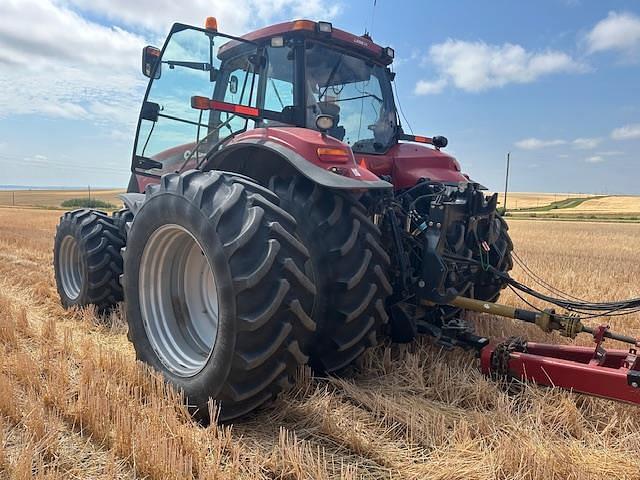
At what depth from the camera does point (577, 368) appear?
2.68m

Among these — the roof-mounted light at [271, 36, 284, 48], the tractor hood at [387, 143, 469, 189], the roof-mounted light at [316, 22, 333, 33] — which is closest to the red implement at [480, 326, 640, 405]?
the tractor hood at [387, 143, 469, 189]

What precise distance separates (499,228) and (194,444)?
10.8ft

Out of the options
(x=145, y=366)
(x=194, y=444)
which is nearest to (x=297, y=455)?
(x=194, y=444)

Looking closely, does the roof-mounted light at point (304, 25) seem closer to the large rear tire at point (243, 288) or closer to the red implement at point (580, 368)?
the large rear tire at point (243, 288)

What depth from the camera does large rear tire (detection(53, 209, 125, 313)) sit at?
15.8 feet

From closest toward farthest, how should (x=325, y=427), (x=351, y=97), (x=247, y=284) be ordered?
(x=247, y=284) < (x=325, y=427) < (x=351, y=97)

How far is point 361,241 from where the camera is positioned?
2922mm

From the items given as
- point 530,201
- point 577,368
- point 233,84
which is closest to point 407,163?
point 233,84

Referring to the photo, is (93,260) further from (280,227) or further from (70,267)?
(280,227)

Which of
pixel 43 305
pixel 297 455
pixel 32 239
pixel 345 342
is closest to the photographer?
pixel 297 455

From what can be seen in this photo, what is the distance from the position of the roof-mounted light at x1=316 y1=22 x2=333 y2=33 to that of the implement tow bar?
84.0 inches

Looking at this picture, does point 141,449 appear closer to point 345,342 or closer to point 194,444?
point 194,444

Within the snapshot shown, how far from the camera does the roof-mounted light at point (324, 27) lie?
12.6 ft

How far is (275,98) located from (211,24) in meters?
0.79
